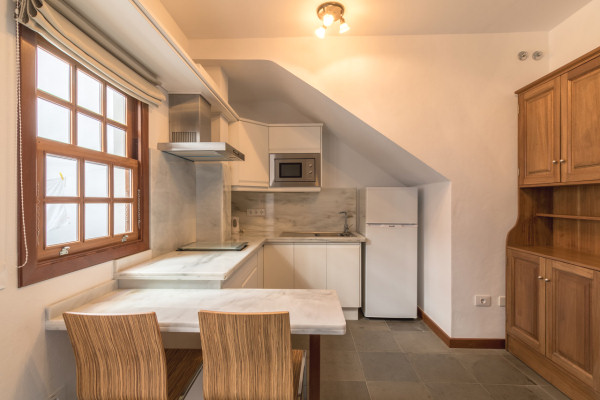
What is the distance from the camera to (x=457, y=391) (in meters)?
1.84

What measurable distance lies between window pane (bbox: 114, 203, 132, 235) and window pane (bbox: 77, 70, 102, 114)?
23.2 inches

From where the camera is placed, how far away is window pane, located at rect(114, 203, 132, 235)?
5.64 feet

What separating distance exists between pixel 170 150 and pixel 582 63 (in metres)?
2.82

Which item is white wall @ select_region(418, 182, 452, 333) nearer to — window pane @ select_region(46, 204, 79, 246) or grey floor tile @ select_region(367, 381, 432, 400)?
grey floor tile @ select_region(367, 381, 432, 400)

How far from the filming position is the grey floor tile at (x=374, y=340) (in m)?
2.37

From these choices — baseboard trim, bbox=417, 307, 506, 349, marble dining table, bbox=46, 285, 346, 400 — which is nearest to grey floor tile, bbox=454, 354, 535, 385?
baseboard trim, bbox=417, 307, 506, 349

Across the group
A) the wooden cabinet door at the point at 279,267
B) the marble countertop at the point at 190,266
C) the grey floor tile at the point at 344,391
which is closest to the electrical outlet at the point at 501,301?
the grey floor tile at the point at 344,391

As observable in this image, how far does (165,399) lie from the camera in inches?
40.8

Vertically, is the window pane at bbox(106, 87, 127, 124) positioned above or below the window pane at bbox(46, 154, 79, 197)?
above

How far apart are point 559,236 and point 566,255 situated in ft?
1.43

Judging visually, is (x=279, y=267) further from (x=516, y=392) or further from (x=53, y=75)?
(x=53, y=75)

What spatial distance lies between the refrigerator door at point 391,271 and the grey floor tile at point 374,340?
321 millimetres

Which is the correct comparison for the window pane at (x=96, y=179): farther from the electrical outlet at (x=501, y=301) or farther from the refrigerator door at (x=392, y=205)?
the electrical outlet at (x=501, y=301)

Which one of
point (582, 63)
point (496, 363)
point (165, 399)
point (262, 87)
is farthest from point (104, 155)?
point (496, 363)
